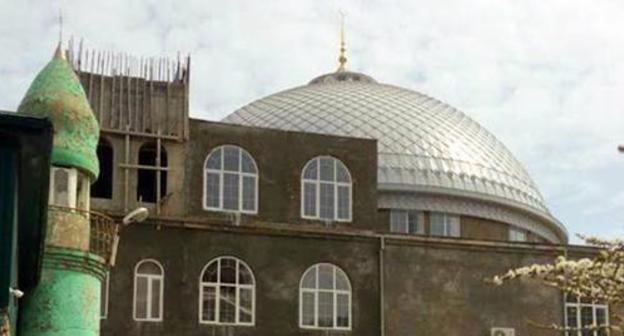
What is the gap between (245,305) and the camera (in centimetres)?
3428

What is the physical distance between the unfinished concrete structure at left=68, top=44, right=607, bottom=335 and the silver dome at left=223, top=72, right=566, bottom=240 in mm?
8422

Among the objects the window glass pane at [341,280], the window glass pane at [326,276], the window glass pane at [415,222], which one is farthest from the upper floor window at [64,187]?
the window glass pane at [415,222]

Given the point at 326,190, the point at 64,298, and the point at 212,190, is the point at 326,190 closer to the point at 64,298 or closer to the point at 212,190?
the point at 212,190

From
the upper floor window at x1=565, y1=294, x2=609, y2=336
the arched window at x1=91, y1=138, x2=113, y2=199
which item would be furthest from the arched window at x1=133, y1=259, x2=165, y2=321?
the upper floor window at x1=565, y1=294, x2=609, y2=336

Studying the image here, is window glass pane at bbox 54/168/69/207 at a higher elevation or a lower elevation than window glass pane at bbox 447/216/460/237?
lower

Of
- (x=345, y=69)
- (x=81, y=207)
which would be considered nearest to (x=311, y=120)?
(x=345, y=69)

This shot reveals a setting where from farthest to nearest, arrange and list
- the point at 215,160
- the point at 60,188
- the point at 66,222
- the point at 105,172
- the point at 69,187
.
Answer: the point at 215,160 → the point at 105,172 → the point at 69,187 → the point at 60,188 → the point at 66,222

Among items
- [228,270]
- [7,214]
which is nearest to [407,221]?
[228,270]

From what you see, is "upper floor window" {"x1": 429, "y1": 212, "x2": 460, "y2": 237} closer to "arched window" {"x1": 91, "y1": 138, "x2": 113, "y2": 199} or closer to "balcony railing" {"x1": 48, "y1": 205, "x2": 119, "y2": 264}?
"arched window" {"x1": 91, "y1": 138, "x2": 113, "y2": 199}

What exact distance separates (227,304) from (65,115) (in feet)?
43.3

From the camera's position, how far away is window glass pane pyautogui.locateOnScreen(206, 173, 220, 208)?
35031 mm

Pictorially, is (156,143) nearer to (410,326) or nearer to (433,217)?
(410,326)

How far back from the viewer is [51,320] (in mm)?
19859

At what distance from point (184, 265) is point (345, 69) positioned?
82.9 feet
